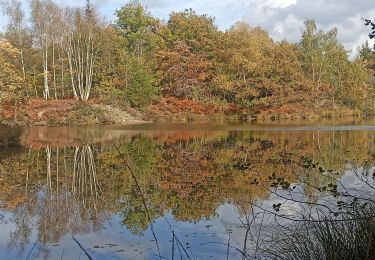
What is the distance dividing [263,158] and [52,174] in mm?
5827

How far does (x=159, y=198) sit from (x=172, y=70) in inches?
1410

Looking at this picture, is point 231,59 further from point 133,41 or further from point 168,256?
point 168,256

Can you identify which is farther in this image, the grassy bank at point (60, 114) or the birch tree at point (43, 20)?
the birch tree at point (43, 20)

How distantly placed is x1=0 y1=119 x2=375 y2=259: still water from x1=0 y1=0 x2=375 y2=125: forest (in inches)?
902

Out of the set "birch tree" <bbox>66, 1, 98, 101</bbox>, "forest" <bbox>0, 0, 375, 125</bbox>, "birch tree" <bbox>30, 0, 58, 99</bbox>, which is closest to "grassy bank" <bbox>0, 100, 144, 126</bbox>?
"forest" <bbox>0, 0, 375, 125</bbox>

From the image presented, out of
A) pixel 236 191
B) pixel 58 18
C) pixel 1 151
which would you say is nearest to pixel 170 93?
pixel 58 18

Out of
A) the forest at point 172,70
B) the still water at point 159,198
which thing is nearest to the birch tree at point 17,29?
the forest at point 172,70

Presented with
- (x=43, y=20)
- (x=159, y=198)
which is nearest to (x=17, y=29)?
(x=43, y=20)

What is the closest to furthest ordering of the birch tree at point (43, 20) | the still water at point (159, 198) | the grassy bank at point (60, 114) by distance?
the still water at point (159, 198) → the grassy bank at point (60, 114) → the birch tree at point (43, 20)

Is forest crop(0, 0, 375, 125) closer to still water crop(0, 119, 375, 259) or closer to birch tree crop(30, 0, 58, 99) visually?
birch tree crop(30, 0, 58, 99)

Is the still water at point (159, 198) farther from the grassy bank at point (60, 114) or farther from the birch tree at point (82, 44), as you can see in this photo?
the birch tree at point (82, 44)

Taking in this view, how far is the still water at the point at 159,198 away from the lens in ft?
18.2

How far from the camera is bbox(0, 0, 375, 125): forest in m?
40.3

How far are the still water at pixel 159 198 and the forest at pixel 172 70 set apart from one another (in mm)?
22898
